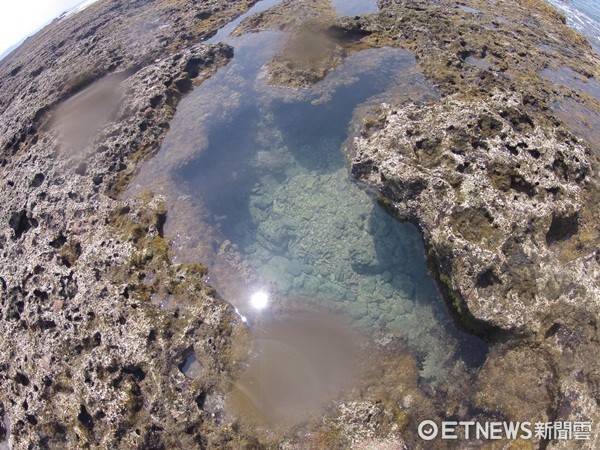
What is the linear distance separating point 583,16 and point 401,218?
29705mm

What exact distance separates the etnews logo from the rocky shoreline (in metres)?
0.15

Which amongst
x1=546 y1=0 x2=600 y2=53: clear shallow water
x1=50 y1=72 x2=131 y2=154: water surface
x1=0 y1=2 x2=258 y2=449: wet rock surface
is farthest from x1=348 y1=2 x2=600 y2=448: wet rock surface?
x1=546 y1=0 x2=600 y2=53: clear shallow water

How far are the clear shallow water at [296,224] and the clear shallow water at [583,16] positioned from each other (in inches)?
712

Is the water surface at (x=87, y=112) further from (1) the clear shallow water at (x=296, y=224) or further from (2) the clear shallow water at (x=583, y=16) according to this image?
(2) the clear shallow water at (x=583, y=16)

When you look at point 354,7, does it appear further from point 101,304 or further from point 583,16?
point 583,16

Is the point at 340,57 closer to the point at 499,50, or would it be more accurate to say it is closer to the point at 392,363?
the point at 499,50

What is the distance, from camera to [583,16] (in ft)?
92.8

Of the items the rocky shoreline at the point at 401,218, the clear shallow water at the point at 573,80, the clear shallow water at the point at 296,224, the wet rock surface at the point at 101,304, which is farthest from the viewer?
the clear shallow water at the point at 573,80

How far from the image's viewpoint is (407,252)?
33.0ft

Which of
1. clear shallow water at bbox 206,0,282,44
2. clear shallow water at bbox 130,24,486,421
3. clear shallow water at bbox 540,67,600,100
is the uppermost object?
clear shallow water at bbox 206,0,282,44

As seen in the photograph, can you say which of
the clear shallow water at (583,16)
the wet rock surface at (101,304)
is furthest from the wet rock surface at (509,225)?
the clear shallow water at (583,16)

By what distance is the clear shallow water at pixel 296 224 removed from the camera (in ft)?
28.5

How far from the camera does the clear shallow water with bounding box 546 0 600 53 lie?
2463 centimetres

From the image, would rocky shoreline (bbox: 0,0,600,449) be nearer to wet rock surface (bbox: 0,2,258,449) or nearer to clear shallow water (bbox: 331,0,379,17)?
wet rock surface (bbox: 0,2,258,449)
